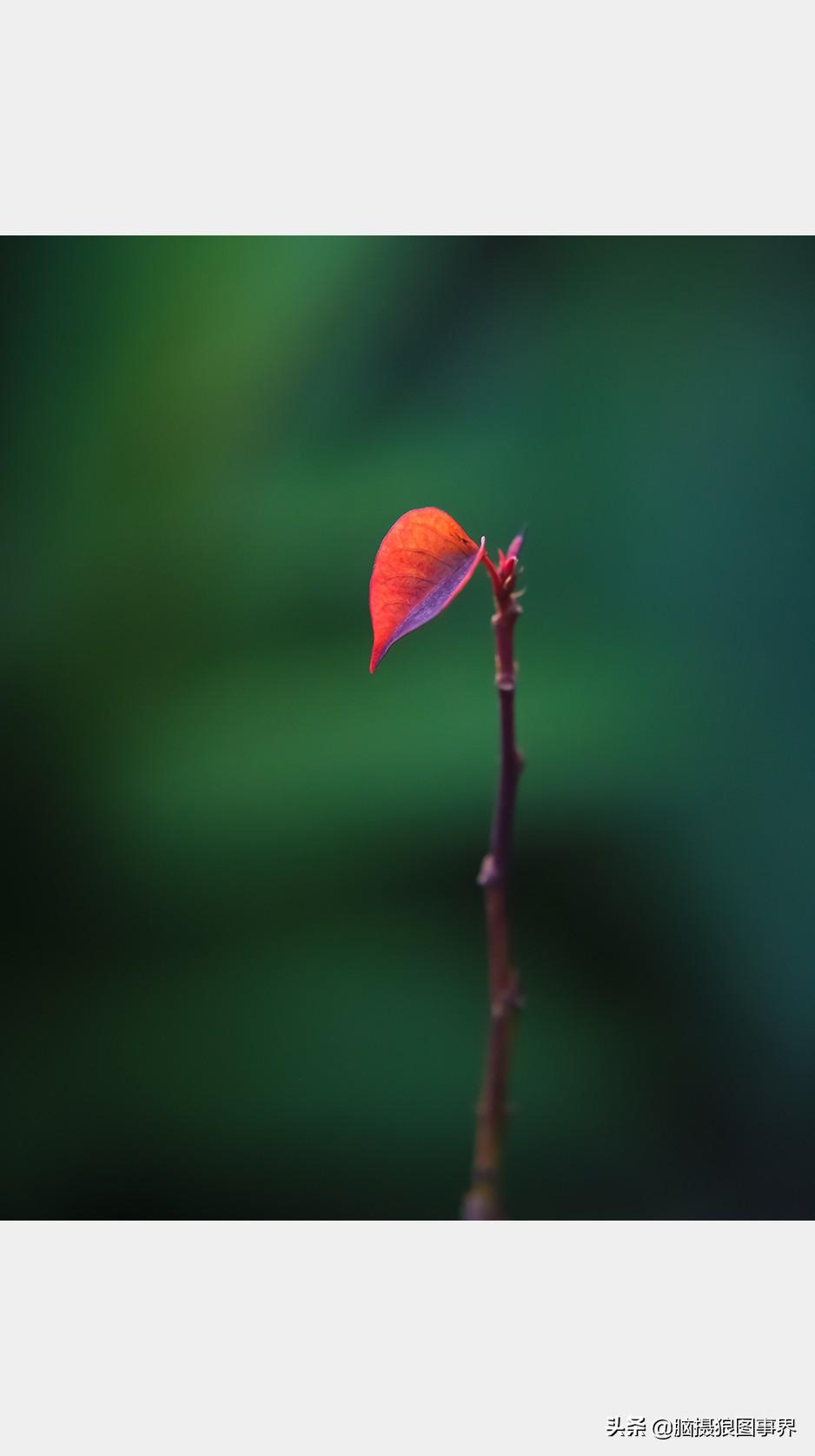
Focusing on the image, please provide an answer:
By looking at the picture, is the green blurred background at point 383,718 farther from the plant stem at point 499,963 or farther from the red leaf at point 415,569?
the red leaf at point 415,569

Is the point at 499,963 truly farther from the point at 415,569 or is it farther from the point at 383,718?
the point at 383,718

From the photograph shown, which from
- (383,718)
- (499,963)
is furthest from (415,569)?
(383,718)

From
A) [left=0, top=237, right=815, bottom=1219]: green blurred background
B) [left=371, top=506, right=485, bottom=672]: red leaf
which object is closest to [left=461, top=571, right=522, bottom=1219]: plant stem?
[left=371, top=506, right=485, bottom=672]: red leaf

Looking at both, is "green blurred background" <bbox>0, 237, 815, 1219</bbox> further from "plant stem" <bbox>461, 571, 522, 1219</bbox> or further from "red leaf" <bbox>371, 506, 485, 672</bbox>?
"red leaf" <bbox>371, 506, 485, 672</bbox>

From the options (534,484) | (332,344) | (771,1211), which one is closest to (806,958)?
(771,1211)

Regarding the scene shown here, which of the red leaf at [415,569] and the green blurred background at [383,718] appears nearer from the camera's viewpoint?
the red leaf at [415,569]

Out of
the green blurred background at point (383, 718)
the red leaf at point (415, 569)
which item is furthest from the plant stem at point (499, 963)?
the green blurred background at point (383, 718)
